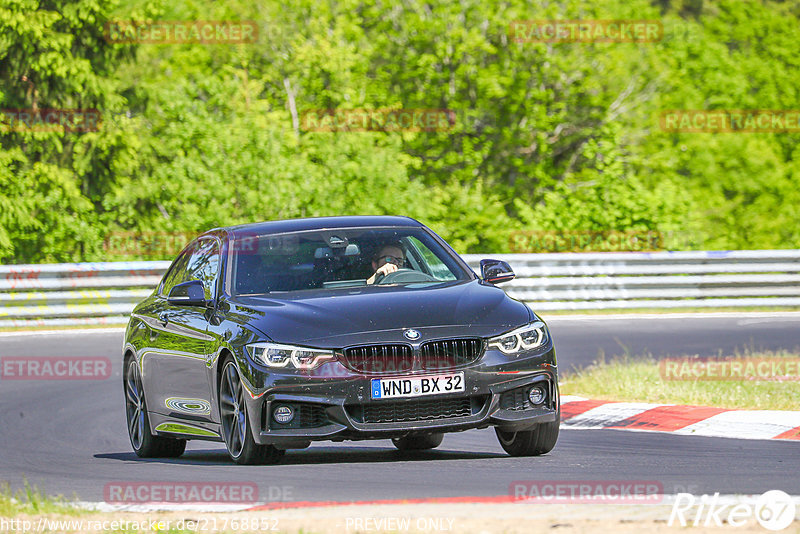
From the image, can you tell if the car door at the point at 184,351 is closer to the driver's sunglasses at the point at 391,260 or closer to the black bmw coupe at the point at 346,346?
the black bmw coupe at the point at 346,346

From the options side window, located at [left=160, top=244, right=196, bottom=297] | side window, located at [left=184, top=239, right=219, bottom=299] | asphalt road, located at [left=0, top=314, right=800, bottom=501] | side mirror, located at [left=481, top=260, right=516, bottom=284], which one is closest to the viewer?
asphalt road, located at [left=0, top=314, right=800, bottom=501]

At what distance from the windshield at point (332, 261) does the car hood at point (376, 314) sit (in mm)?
234

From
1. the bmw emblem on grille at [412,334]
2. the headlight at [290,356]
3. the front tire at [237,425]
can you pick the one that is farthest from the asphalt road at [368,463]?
the bmw emblem on grille at [412,334]

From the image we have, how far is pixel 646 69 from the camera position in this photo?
→ 4231 cm

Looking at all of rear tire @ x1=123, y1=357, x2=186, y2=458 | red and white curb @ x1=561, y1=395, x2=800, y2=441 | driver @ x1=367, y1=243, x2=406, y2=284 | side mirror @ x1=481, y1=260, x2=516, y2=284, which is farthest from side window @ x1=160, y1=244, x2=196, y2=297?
red and white curb @ x1=561, y1=395, x2=800, y2=441

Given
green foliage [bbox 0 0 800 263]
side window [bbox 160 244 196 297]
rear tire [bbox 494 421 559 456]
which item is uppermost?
side window [bbox 160 244 196 297]

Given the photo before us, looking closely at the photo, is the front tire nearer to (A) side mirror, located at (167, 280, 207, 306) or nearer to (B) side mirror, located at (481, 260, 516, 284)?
(A) side mirror, located at (167, 280, 207, 306)

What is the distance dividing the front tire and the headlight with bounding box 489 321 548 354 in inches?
54.7

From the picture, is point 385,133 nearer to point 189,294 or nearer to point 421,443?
point 421,443

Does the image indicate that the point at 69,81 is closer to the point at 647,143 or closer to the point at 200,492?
the point at 647,143

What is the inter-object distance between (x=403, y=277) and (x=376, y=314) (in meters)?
1.00

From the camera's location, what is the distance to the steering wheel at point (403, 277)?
9031 mm

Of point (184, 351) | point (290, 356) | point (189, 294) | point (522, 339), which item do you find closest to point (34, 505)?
point (290, 356)

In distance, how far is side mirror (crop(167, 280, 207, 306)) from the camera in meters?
8.94
